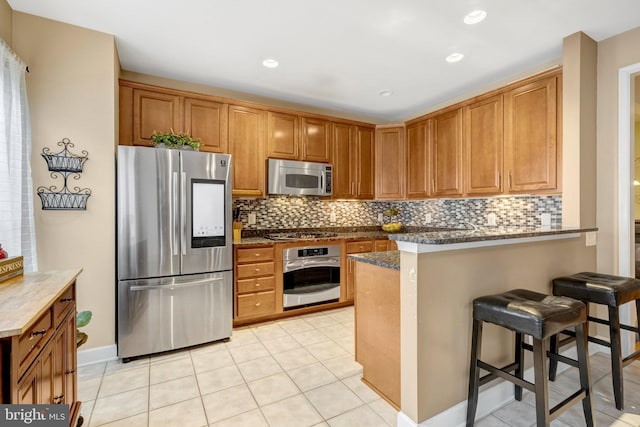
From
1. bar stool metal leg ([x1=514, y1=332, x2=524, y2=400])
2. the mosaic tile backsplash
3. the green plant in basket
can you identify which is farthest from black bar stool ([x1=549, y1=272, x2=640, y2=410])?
the green plant in basket

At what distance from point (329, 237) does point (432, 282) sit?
218 centimetres

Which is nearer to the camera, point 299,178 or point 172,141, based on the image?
point 172,141

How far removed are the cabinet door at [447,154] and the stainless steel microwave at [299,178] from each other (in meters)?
1.33

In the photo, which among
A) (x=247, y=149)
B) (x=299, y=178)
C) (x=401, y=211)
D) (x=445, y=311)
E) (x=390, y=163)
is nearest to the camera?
(x=445, y=311)

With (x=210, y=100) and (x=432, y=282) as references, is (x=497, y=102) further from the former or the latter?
(x=210, y=100)

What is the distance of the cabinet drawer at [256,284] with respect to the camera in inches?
125

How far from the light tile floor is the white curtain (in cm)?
109

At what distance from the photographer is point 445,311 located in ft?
5.41

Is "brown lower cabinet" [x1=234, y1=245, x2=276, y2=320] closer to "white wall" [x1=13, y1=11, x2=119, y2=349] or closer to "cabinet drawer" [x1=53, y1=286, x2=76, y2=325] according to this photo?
"white wall" [x1=13, y1=11, x2=119, y2=349]

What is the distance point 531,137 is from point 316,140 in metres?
2.32

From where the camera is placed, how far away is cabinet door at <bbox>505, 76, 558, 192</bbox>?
267cm

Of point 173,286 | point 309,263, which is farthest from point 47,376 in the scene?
point 309,263

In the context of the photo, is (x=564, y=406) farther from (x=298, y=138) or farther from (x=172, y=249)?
(x=298, y=138)

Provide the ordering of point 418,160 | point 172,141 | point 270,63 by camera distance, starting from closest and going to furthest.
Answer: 1. point 172,141
2. point 270,63
3. point 418,160
